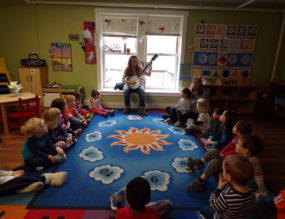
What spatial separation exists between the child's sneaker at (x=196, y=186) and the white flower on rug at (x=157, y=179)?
0.23 m

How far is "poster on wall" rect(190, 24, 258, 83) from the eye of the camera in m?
4.39

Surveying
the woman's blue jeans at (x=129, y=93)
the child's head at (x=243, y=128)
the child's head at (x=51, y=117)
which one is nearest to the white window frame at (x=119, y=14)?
the woman's blue jeans at (x=129, y=93)

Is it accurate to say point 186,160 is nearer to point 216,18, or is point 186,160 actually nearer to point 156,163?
point 156,163

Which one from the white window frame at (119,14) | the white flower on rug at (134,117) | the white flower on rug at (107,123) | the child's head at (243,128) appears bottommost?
the white flower on rug at (107,123)

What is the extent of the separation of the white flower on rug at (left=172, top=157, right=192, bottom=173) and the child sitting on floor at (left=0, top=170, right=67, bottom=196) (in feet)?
3.99

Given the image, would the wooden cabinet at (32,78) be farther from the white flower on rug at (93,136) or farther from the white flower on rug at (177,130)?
the white flower on rug at (177,130)

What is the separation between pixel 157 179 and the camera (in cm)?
209

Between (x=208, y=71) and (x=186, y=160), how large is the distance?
2793 mm

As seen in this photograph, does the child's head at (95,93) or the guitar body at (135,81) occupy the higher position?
the guitar body at (135,81)

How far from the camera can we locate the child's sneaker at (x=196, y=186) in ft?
6.32

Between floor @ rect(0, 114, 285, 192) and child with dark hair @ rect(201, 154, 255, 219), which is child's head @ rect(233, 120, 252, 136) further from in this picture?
child with dark hair @ rect(201, 154, 255, 219)

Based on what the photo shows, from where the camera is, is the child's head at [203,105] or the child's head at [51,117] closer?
the child's head at [51,117]

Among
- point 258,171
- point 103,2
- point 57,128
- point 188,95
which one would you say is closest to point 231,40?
point 188,95

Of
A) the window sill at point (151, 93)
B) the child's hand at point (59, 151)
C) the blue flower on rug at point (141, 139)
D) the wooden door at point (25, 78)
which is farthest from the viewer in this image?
the window sill at point (151, 93)
